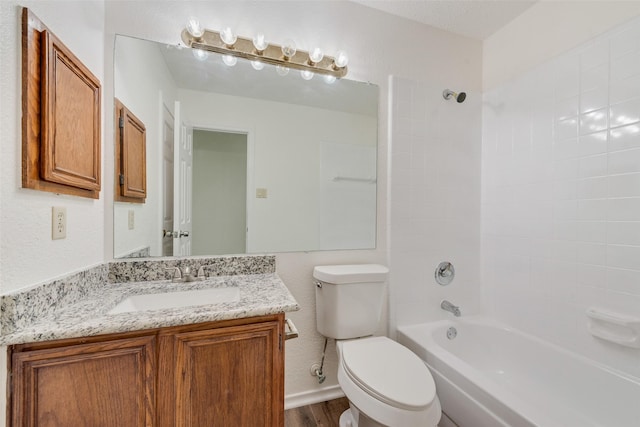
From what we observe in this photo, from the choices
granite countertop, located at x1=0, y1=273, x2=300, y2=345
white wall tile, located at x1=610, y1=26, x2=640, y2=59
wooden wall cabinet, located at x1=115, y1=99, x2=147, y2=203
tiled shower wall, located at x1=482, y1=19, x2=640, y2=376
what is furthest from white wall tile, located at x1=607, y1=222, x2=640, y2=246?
wooden wall cabinet, located at x1=115, y1=99, x2=147, y2=203

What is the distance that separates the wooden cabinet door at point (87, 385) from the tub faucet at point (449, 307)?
165 centimetres

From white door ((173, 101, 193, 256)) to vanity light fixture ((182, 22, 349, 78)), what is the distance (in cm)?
33

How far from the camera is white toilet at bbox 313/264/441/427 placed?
1.04m

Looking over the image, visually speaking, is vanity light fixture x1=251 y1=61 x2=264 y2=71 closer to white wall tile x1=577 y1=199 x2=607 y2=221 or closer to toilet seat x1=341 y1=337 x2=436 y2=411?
toilet seat x1=341 y1=337 x2=436 y2=411

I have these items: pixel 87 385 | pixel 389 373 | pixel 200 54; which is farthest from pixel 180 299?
pixel 200 54

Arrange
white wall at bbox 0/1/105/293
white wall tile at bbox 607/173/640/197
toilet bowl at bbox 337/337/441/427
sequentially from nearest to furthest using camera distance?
white wall at bbox 0/1/105/293, toilet bowl at bbox 337/337/441/427, white wall tile at bbox 607/173/640/197

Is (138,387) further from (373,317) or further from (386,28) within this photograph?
(386,28)

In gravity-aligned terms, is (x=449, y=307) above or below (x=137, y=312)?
below

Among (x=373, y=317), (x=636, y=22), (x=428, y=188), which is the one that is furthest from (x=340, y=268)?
(x=636, y=22)

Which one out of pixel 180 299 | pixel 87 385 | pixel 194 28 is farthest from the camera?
pixel 194 28

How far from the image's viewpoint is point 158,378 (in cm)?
89

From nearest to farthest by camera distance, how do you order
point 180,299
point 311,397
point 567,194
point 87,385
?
1. point 87,385
2. point 180,299
3. point 567,194
4. point 311,397

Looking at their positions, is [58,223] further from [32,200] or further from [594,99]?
[594,99]

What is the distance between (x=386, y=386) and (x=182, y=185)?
1.29 m
